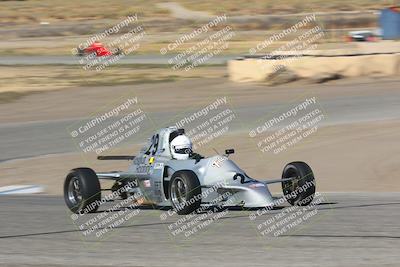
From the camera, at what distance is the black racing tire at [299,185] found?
13164 millimetres

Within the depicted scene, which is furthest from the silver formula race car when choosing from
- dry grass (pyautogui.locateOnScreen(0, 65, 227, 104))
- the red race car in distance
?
the red race car in distance

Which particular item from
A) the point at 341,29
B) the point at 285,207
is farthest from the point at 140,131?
the point at 341,29

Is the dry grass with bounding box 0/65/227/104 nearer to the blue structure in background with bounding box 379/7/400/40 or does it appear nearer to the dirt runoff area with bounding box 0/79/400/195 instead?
the dirt runoff area with bounding box 0/79/400/195

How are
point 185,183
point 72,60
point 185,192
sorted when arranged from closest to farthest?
1. point 185,183
2. point 185,192
3. point 72,60

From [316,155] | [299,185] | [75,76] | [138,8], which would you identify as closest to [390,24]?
[75,76]

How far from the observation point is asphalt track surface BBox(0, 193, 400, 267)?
976 centimetres

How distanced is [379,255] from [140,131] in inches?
738

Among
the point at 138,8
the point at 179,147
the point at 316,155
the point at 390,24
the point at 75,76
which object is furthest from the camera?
the point at 138,8

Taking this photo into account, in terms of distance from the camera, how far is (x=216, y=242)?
10859 mm

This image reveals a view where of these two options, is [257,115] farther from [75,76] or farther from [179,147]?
[75,76]

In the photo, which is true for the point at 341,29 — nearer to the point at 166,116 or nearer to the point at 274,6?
the point at 274,6

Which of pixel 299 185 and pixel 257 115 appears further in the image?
pixel 257 115

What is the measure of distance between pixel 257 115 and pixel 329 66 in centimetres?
767

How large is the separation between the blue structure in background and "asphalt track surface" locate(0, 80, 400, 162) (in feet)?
31.0
